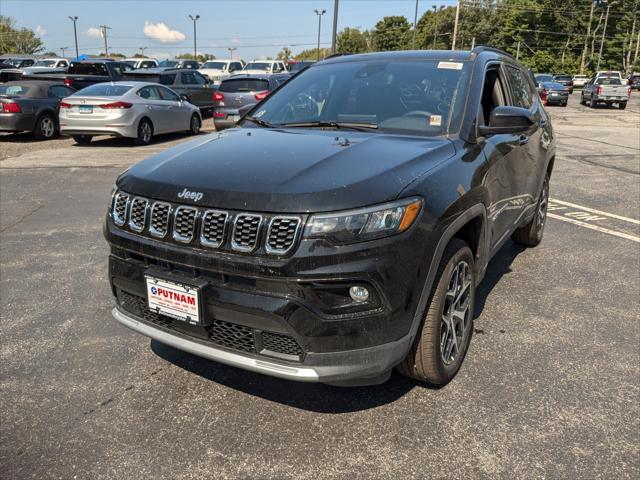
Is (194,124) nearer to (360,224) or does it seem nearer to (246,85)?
(246,85)

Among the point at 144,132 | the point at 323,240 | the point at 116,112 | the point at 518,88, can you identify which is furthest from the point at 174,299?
the point at 144,132

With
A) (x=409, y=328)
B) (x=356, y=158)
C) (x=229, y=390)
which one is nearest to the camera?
(x=409, y=328)

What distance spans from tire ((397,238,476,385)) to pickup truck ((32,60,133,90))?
17366 mm

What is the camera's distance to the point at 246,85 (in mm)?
15188

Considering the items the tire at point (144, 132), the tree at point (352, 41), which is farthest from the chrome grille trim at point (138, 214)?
the tree at point (352, 41)

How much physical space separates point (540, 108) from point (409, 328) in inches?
151

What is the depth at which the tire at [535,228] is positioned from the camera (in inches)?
213

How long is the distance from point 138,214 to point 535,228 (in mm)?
4072

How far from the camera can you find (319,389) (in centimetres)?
308

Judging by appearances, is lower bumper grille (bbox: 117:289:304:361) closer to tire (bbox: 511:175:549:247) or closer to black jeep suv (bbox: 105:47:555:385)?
black jeep suv (bbox: 105:47:555:385)

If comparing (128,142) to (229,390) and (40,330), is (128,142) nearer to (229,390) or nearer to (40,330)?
(40,330)

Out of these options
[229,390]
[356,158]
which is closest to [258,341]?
[229,390]

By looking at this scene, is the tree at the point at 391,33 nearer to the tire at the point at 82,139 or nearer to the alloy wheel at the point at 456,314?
the tire at the point at 82,139

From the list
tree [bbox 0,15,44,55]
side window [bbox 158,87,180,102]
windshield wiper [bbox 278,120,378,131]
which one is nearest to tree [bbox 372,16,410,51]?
tree [bbox 0,15,44,55]
